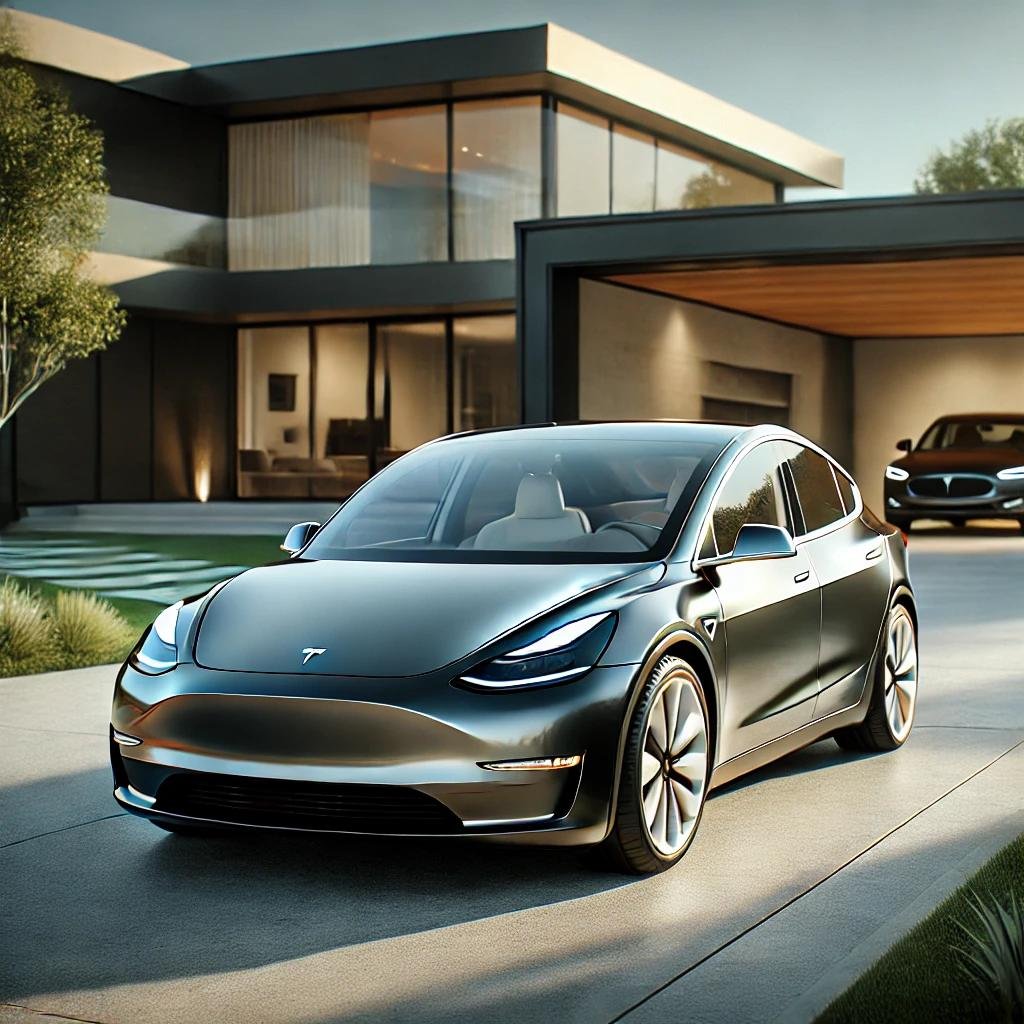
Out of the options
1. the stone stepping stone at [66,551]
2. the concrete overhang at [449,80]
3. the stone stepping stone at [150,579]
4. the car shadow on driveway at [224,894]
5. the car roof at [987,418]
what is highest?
the concrete overhang at [449,80]

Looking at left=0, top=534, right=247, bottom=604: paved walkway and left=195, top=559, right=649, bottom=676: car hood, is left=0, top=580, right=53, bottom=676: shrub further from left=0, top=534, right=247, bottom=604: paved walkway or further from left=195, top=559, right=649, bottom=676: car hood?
left=195, top=559, right=649, bottom=676: car hood

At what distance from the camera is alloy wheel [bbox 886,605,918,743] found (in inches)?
300

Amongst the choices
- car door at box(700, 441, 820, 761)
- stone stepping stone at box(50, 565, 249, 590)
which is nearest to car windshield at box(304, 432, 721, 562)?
car door at box(700, 441, 820, 761)

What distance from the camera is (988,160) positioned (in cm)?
9481

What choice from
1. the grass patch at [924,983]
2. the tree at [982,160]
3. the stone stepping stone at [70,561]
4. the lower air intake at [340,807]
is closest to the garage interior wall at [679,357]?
the stone stepping stone at [70,561]

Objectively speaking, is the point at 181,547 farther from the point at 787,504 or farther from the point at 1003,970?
the point at 1003,970

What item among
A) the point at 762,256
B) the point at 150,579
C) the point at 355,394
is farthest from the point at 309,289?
the point at 150,579

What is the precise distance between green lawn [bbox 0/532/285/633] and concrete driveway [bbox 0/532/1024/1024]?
8615mm

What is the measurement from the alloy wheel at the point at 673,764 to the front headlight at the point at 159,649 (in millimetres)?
1572

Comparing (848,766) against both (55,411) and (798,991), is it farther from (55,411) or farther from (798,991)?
(55,411)

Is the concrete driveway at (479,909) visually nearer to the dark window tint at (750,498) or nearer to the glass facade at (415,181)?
the dark window tint at (750,498)

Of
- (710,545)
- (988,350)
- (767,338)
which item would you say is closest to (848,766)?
(710,545)

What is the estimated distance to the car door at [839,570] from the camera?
6883mm

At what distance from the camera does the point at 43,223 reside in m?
23.1
